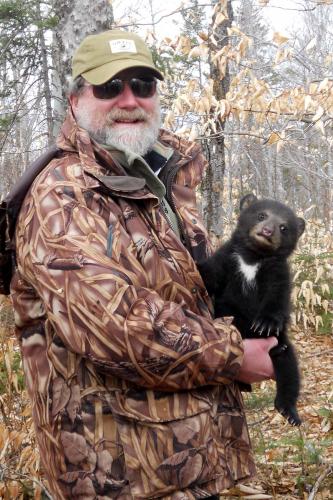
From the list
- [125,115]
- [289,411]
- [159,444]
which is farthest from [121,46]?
[289,411]

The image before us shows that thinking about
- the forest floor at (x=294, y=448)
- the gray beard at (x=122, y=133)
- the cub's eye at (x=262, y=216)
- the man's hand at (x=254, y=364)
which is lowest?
the forest floor at (x=294, y=448)

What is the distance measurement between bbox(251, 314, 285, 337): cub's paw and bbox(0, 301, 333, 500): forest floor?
1.25 meters

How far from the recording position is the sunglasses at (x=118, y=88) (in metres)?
2.71

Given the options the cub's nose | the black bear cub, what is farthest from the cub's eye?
the cub's nose

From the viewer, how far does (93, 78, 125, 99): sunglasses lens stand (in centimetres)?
271

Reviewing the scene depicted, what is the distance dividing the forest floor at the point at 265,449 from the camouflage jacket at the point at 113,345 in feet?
4.37

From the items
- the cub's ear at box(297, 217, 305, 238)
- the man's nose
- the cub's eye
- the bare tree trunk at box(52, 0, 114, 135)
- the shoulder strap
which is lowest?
the cub's ear at box(297, 217, 305, 238)

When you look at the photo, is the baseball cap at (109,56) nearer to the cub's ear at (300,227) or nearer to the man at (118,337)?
the man at (118,337)

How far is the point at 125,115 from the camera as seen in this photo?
2.79 metres

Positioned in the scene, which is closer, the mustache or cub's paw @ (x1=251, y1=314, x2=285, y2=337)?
the mustache

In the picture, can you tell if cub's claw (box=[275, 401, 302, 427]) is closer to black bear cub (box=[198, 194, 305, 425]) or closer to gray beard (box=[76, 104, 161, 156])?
black bear cub (box=[198, 194, 305, 425])

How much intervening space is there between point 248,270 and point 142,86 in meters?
1.15

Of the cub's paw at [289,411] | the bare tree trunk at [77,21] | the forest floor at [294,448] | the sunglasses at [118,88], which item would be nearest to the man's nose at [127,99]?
the sunglasses at [118,88]

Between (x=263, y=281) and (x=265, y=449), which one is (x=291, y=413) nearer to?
(x=263, y=281)
